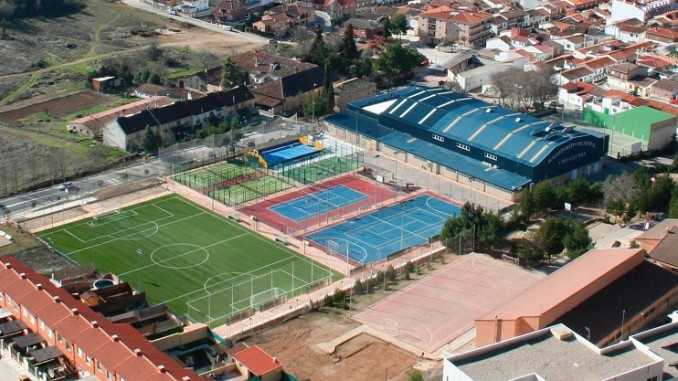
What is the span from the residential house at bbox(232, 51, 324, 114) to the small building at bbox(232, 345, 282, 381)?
28.3 m

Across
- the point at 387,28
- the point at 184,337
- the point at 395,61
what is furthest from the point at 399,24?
the point at 184,337

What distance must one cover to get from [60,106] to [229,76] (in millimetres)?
10118

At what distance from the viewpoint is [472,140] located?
49875 millimetres

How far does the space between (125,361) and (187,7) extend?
54.1 meters

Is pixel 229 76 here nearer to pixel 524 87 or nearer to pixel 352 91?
pixel 352 91

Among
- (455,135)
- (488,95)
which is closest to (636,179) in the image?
(455,135)

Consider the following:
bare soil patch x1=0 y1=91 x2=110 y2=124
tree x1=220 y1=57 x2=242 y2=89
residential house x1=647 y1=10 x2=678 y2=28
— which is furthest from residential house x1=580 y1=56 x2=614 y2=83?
bare soil patch x1=0 y1=91 x2=110 y2=124

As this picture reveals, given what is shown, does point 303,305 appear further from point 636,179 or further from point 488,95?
point 488,95

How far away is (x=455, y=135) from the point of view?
50562 millimetres

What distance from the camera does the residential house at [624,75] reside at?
203ft

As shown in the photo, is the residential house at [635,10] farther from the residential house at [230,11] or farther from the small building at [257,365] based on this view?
the small building at [257,365]

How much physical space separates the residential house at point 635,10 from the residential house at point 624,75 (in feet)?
46.0

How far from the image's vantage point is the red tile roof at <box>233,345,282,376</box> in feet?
103

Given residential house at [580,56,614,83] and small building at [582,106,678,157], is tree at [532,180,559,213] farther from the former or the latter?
residential house at [580,56,614,83]
